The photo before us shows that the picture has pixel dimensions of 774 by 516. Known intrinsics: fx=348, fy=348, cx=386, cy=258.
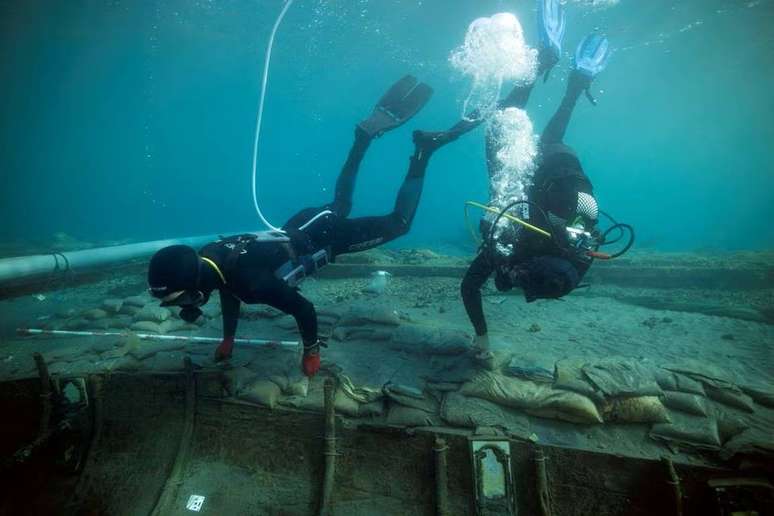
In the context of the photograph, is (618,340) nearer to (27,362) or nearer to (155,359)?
(155,359)

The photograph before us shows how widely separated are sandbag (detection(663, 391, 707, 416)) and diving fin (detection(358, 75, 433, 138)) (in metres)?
5.12

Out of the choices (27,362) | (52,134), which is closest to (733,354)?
(27,362)

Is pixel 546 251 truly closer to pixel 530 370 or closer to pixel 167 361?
pixel 530 370

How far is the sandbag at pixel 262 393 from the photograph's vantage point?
3496 mm

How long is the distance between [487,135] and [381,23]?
20.6m

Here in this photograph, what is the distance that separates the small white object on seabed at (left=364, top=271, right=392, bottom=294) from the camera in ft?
29.5

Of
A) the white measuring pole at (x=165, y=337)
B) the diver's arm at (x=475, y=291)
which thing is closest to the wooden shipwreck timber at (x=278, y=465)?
the white measuring pole at (x=165, y=337)

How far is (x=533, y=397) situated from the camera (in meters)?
3.28

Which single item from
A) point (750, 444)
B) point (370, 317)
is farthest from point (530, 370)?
point (370, 317)

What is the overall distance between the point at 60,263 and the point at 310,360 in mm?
8534

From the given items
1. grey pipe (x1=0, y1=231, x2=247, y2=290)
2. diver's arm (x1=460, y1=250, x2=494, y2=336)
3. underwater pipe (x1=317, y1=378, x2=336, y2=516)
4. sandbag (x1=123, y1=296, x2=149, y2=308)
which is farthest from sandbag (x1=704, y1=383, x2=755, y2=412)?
sandbag (x1=123, y1=296, x2=149, y2=308)

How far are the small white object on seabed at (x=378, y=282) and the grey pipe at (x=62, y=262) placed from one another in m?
3.89

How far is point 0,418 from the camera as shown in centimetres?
417

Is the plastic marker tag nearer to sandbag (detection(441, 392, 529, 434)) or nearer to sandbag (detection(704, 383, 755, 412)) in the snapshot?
sandbag (detection(441, 392, 529, 434))
